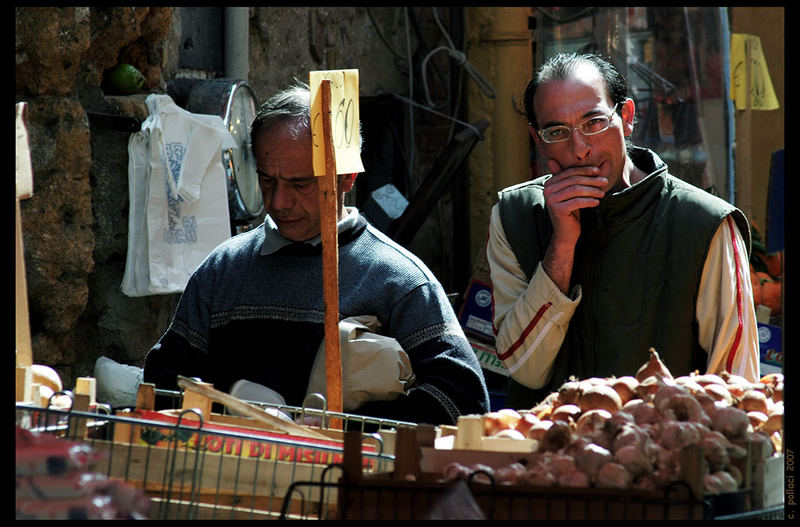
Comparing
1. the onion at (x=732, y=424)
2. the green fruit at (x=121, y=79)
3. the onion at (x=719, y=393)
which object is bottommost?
the onion at (x=732, y=424)

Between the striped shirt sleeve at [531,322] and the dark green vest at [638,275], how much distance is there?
0.06m

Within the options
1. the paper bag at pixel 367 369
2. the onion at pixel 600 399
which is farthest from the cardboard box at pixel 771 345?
the onion at pixel 600 399

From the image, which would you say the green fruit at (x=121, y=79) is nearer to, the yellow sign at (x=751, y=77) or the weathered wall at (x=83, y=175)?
the weathered wall at (x=83, y=175)

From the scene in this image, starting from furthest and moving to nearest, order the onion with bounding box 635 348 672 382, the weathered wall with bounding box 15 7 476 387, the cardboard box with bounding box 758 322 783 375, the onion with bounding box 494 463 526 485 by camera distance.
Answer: the cardboard box with bounding box 758 322 783 375
the weathered wall with bounding box 15 7 476 387
the onion with bounding box 635 348 672 382
the onion with bounding box 494 463 526 485

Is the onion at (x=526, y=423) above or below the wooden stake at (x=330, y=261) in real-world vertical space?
below

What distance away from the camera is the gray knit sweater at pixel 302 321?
8.13 feet

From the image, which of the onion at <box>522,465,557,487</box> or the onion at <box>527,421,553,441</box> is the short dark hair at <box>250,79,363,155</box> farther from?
the onion at <box>522,465,557,487</box>

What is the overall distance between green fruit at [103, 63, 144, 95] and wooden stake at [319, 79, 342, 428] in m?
1.75

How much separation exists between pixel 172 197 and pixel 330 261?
176 centimetres

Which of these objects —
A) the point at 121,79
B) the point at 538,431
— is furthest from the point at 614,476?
the point at 121,79

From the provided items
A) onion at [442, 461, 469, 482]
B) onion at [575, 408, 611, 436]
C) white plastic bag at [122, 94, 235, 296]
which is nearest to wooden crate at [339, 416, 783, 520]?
onion at [442, 461, 469, 482]

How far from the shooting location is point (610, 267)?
2.54m

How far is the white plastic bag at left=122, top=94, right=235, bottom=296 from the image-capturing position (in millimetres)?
3729

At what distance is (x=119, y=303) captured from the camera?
3.77 m
